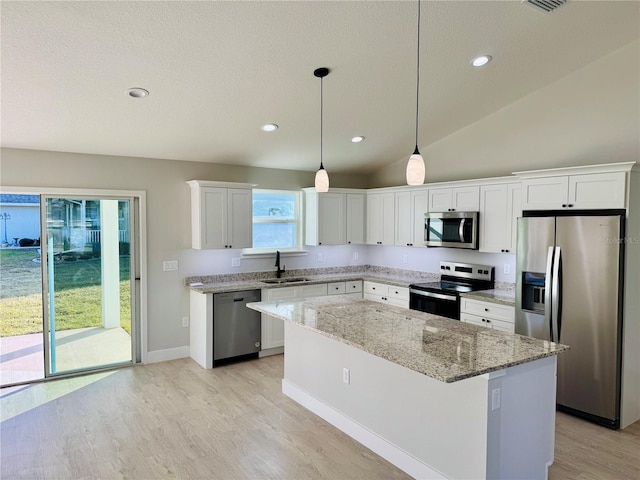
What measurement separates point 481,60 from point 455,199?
181cm

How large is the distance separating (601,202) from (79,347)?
539 centimetres

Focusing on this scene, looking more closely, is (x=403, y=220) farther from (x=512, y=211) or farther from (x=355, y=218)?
(x=512, y=211)

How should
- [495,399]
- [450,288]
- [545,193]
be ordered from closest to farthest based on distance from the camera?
[495,399]
[545,193]
[450,288]

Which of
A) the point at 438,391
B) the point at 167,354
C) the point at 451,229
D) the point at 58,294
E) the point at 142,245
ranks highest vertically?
the point at 451,229

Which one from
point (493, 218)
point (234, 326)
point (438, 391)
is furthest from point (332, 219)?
point (438, 391)

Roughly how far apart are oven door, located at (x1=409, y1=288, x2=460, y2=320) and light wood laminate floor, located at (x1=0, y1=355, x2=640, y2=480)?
1.40m

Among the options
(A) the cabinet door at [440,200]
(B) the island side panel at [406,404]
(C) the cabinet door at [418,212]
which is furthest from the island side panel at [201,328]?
(A) the cabinet door at [440,200]

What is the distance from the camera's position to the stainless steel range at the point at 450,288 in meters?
4.81

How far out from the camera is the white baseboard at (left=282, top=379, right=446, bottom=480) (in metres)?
2.87

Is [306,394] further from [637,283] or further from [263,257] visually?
[637,283]

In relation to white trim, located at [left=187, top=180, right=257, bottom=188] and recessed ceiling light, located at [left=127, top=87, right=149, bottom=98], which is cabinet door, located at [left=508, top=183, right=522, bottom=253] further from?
recessed ceiling light, located at [left=127, top=87, right=149, bottom=98]

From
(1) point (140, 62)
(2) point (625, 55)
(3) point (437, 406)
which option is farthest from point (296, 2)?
(2) point (625, 55)

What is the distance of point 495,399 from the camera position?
7.93 ft

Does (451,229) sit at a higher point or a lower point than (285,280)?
higher
